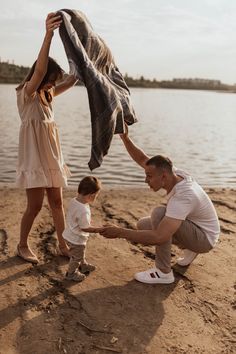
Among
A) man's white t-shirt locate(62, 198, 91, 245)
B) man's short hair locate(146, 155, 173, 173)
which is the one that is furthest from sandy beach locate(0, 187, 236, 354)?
man's short hair locate(146, 155, 173, 173)

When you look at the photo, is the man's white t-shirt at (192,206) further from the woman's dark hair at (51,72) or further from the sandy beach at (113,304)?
the woman's dark hair at (51,72)

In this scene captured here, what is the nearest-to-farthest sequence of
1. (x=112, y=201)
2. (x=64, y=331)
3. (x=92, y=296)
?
(x=64, y=331) < (x=92, y=296) < (x=112, y=201)

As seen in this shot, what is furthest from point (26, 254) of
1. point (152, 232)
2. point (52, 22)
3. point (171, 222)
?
point (52, 22)

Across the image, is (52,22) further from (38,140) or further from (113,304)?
(113,304)

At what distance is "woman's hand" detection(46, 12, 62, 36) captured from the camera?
3682mm

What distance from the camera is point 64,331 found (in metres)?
3.35

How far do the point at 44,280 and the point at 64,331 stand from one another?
87cm

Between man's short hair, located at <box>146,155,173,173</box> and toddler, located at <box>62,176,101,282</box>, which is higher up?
man's short hair, located at <box>146,155,173,173</box>

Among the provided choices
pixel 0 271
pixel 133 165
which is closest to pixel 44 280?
pixel 0 271

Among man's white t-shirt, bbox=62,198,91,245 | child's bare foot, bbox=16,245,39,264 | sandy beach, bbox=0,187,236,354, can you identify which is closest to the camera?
sandy beach, bbox=0,187,236,354

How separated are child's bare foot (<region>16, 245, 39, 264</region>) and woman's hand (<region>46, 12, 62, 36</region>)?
7.09ft

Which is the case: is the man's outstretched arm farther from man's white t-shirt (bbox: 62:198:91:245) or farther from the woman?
the woman

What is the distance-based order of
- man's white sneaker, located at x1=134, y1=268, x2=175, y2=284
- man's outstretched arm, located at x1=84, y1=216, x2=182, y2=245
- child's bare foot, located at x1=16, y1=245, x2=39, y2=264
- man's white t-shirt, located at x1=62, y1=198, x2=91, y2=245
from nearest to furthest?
man's outstretched arm, located at x1=84, y1=216, x2=182, y2=245
man's white t-shirt, located at x1=62, y1=198, x2=91, y2=245
man's white sneaker, located at x1=134, y1=268, x2=175, y2=284
child's bare foot, located at x1=16, y1=245, x2=39, y2=264

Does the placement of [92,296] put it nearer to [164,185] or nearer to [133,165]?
[164,185]
